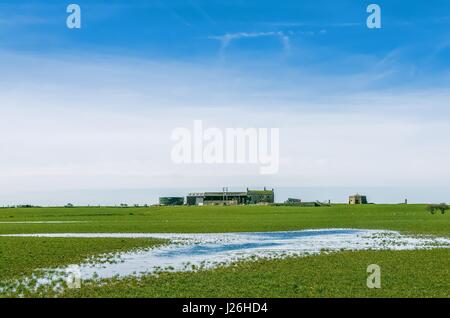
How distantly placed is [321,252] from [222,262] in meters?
11.2

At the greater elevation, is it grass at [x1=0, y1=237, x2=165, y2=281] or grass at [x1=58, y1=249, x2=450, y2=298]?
grass at [x1=58, y1=249, x2=450, y2=298]

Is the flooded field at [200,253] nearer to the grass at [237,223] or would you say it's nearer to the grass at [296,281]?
the grass at [296,281]

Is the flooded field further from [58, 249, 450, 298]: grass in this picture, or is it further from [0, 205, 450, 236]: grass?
[0, 205, 450, 236]: grass

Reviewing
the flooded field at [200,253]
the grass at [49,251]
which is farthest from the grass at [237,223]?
the grass at [49,251]

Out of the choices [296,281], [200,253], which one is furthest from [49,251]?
[296,281]

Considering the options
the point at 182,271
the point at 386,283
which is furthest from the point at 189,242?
the point at 386,283

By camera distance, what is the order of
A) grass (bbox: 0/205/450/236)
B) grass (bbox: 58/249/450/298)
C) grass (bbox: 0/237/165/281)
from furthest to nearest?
1. grass (bbox: 0/205/450/236)
2. grass (bbox: 0/237/165/281)
3. grass (bbox: 58/249/450/298)

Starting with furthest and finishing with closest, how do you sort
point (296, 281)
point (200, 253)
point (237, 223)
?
point (237, 223)
point (200, 253)
point (296, 281)

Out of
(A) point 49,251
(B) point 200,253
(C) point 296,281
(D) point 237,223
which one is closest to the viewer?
(C) point 296,281

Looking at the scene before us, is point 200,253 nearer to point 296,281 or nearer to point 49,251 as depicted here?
point 49,251

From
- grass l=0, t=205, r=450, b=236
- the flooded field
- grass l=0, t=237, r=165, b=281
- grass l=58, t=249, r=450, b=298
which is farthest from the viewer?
grass l=0, t=205, r=450, b=236

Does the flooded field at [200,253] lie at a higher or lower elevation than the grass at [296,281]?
lower

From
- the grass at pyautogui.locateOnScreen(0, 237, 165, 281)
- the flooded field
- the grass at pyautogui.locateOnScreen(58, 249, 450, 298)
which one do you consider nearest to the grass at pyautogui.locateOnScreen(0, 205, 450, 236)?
the flooded field
